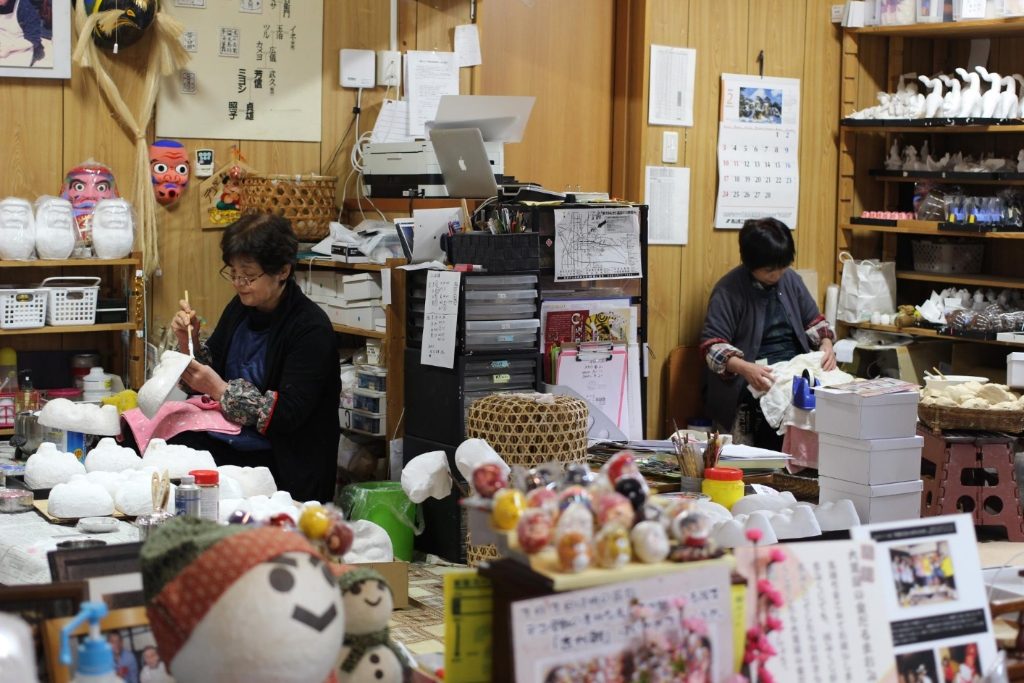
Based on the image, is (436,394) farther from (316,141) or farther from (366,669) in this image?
(366,669)

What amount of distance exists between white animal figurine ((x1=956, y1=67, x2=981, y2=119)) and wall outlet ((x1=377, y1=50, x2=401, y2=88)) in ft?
8.25

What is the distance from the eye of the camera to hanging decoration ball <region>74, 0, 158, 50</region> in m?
4.85

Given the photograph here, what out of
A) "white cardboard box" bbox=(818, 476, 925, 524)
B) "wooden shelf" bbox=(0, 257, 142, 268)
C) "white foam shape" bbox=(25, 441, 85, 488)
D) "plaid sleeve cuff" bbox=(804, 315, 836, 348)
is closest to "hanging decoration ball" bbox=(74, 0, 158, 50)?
"wooden shelf" bbox=(0, 257, 142, 268)

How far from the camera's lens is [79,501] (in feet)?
9.92

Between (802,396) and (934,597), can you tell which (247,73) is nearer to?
(802,396)

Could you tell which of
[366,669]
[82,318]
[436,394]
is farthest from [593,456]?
[366,669]

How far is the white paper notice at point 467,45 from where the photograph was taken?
5555 millimetres

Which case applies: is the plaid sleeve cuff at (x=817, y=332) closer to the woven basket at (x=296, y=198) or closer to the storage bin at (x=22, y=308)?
the woven basket at (x=296, y=198)

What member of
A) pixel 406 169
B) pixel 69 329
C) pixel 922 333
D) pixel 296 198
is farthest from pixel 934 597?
pixel 922 333

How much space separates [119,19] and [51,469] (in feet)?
7.22

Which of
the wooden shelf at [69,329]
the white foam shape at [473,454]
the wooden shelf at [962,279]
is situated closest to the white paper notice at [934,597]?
the white foam shape at [473,454]

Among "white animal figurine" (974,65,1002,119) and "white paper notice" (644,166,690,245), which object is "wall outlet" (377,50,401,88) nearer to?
"white paper notice" (644,166,690,245)

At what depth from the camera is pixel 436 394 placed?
4559 mm

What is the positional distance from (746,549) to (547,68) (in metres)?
4.31
